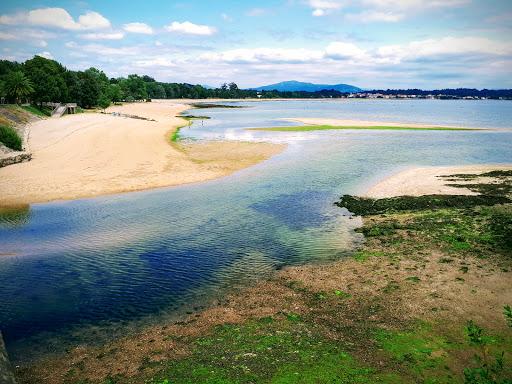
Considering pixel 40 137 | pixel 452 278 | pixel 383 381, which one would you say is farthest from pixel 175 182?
pixel 40 137

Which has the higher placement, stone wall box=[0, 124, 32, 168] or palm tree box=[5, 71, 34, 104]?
palm tree box=[5, 71, 34, 104]

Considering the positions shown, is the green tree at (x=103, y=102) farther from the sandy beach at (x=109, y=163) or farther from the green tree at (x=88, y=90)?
the sandy beach at (x=109, y=163)

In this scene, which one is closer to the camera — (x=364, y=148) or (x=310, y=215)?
(x=310, y=215)

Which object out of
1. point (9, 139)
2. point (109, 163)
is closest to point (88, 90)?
point (9, 139)

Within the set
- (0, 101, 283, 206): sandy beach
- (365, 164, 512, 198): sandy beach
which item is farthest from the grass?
(0, 101, 283, 206): sandy beach

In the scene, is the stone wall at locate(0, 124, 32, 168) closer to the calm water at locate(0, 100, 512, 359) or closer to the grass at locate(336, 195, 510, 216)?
the calm water at locate(0, 100, 512, 359)

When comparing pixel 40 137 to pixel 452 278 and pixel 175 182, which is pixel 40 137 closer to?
pixel 175 182
